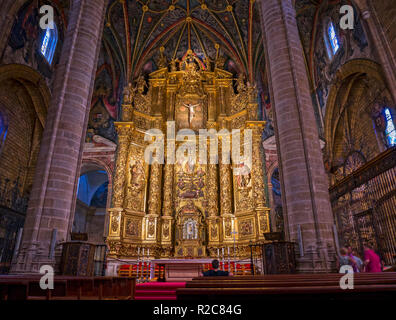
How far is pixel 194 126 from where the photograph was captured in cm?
1773

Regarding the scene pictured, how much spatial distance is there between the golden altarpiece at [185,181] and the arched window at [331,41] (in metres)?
4.59

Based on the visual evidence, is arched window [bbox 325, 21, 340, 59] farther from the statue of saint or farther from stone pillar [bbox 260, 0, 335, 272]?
the statue of saint

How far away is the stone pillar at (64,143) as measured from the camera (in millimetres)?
6922

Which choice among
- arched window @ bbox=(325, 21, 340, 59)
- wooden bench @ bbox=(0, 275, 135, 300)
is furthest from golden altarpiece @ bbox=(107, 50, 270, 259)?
wooden bench @ bbox=(0, 275, 135, 300)

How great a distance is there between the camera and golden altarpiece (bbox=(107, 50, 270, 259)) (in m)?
14.5

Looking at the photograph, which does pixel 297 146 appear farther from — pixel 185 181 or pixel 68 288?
pixel 185 181

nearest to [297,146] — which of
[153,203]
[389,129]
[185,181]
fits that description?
[389,129]

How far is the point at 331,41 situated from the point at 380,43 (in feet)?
17.7

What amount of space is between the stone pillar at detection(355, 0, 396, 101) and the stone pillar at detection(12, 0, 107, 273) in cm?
1003

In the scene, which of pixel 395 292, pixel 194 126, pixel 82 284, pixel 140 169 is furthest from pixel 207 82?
pixel 395 292

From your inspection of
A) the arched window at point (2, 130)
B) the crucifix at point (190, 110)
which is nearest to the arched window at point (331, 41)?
the crucifix at point (190, 110)

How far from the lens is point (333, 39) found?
580 inches

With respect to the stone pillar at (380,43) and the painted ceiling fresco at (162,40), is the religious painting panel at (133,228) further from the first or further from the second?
the stone pillar at (380,43)

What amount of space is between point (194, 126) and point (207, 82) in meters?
3.53
